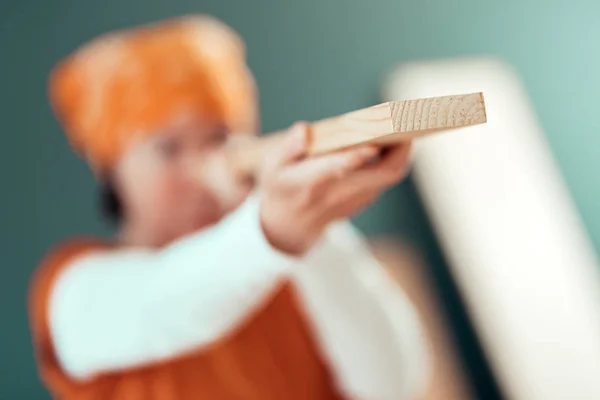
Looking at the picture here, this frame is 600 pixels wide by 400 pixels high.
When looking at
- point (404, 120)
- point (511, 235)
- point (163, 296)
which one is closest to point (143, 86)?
point (163, 296)

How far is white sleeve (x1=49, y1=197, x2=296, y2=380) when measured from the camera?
417 millimetres

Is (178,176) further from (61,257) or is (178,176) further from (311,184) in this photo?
(311,184)

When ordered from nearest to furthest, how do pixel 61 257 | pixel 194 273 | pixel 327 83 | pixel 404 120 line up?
pixel 404 120, pixel 194 273, pixel 61 257, pixel 327 83

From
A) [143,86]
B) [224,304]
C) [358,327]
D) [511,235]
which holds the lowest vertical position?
[511,235]

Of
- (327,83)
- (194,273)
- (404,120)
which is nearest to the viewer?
(404,120)

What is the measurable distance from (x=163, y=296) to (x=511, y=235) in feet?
3.52

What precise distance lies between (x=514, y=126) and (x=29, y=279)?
1.05 metres

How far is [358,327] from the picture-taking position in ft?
1.97

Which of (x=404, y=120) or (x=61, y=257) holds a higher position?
(x=404, y=120)

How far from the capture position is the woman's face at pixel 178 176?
63 cm

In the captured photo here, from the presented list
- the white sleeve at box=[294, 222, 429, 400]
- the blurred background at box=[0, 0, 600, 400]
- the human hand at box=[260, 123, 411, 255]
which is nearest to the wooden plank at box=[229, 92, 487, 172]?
the human hand at box=[260, 123, 411, 255]

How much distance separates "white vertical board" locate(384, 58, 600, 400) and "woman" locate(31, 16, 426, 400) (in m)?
0.73

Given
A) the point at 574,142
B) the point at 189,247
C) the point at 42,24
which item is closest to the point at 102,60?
the point at 189,247

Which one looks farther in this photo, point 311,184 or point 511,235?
point 511,235
